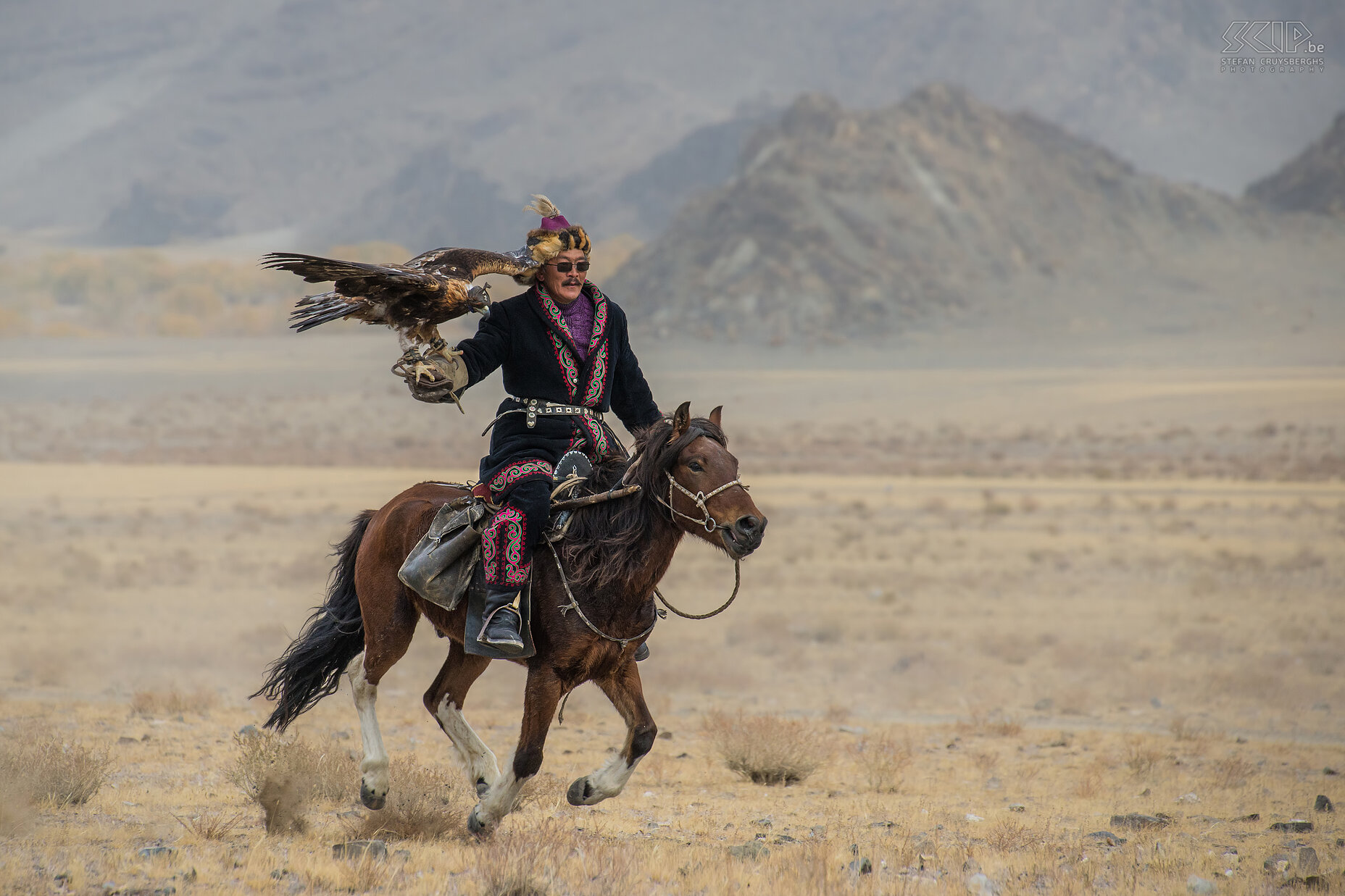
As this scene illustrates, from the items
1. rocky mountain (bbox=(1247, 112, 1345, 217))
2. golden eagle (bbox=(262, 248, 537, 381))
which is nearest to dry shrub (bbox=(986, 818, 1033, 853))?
golden eagle (bbox=(262, 248, 537, 381))

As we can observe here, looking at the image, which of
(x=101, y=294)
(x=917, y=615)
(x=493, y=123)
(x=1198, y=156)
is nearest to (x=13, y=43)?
(x=493, y=123)

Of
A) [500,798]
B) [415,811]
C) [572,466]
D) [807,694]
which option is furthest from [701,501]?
[807,694]

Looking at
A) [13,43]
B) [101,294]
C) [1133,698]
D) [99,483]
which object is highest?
[13,43]

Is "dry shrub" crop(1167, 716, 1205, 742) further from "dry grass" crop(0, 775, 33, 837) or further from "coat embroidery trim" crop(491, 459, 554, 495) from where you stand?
"dry grass" crop(0, 775, 33, 837)

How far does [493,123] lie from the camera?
170 meters

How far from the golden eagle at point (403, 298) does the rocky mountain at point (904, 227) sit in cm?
8746

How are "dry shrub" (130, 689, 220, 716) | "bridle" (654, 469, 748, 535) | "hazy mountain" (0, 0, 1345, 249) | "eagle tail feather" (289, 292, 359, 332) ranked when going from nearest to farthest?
"bridle" (654, 469, 748, 535)
"eagle tail feather" (289, 292, 359, 332)
"dry shrub" (130, 689, 220, 716)
"hazy mountain" (0, 0, 1345, 249)

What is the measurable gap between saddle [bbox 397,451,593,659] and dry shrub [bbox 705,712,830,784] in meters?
3.27

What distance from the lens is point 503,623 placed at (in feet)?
20.2

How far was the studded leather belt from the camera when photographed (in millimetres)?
6598

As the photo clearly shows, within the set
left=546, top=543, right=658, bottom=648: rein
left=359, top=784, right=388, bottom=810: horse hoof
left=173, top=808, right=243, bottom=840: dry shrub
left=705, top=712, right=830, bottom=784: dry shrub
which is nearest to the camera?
left=546, top=543, right=658, bottom=648: rein

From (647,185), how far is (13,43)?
91.6 m

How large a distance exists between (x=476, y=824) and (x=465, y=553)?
1.33 meters

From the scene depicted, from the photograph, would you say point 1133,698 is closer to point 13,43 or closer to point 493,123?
point 493,123
